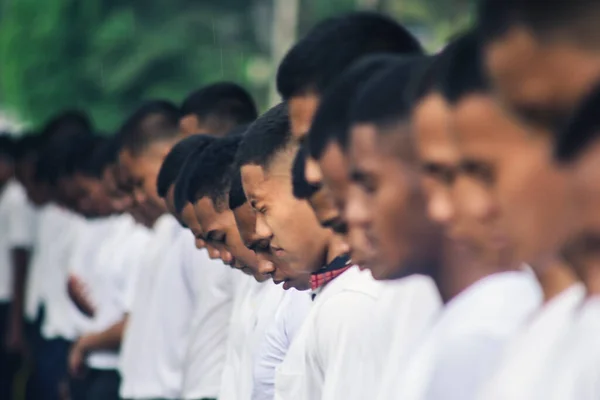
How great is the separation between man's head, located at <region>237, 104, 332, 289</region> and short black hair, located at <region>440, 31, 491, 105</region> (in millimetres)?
1480

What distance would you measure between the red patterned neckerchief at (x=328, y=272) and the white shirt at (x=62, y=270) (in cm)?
603

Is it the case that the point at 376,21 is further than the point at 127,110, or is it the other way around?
the point at 127,110

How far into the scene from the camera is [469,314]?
3309 millimetres

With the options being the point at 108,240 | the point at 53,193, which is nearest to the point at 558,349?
the point at 108,240

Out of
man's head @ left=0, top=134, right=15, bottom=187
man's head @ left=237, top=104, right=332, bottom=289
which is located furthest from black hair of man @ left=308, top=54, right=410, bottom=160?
man's head @ left=0, top=134, right=15, bottom=187

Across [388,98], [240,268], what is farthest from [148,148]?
[388,98]

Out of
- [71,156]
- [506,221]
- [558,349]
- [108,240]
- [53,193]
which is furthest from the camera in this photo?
[53,193]

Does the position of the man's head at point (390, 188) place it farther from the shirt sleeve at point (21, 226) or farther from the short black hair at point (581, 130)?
the shirt sleeve at point (21, 226)

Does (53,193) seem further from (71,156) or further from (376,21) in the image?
(376,21)

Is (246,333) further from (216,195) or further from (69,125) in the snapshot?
(69,125)

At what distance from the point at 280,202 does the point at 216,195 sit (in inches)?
53.9

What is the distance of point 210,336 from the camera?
7.16 metres

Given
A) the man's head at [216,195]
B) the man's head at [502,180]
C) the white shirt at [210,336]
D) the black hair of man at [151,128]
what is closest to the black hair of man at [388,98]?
the man's head at [502,180]

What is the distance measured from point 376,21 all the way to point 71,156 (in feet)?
24.2
